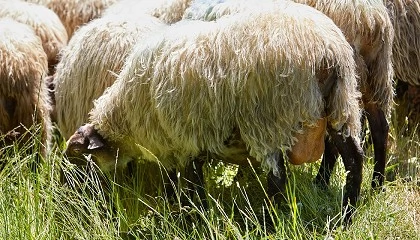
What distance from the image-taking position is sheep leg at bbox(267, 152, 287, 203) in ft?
11.5

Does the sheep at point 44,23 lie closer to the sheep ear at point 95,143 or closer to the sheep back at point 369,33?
the sheep ear at point 95,143

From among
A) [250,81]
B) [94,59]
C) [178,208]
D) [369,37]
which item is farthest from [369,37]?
[94,59]

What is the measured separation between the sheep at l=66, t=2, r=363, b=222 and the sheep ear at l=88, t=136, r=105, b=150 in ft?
0.99

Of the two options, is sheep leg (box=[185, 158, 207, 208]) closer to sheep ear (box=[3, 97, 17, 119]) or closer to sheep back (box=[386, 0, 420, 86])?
sheep ear (box=[3, 97, 17, 119])

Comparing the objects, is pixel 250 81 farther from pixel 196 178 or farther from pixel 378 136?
pixel 378 136

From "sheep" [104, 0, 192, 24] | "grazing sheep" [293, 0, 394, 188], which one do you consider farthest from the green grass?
"sheep" [104, 0, 192, 24]

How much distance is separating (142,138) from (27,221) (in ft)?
2.25

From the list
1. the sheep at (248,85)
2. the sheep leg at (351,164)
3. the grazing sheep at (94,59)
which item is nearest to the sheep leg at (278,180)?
the sheep at (248,85)

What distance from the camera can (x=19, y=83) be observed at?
4512mm

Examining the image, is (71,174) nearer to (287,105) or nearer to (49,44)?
(287,105)

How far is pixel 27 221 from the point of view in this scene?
3490 mm

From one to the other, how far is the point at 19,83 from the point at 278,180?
175 cm

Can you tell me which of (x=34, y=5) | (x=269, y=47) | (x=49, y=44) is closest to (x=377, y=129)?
(x=269, y=47)

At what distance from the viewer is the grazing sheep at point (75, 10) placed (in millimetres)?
5961
